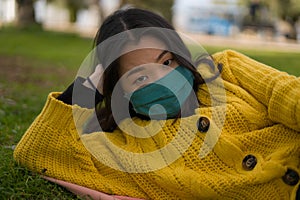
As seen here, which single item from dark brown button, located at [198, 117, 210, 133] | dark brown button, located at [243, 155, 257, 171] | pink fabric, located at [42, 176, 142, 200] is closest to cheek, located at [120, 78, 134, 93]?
dark brown button, located at [198, 117, 210, 133]

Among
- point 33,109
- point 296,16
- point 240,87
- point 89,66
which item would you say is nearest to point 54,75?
point 33,109

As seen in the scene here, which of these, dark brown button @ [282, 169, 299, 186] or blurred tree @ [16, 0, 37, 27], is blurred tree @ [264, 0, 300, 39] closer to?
blurred tree @ [16, 0, 37, 27]

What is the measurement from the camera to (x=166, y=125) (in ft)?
8.00

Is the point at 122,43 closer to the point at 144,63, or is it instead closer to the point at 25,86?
the point at 144,63

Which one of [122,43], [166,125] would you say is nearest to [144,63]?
[122,43]

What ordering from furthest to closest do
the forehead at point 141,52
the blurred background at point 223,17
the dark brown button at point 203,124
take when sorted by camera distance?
the blurred background at point 223,17
the forehead at point 141,52
the dark brown button at point 203,124

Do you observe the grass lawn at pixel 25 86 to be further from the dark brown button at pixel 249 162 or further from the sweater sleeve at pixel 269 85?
the sweater sleeve at pixel 269 85

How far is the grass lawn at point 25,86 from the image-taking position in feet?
8.16

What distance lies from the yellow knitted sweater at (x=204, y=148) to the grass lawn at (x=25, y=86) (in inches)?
3.9

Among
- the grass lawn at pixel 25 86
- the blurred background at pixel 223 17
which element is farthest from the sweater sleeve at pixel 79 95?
the blurred background at pixel 223 17

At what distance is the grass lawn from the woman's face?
60 centimetres

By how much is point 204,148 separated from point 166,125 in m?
0.21

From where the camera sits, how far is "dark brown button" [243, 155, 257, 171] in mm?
2302

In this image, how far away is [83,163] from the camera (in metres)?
2.53
